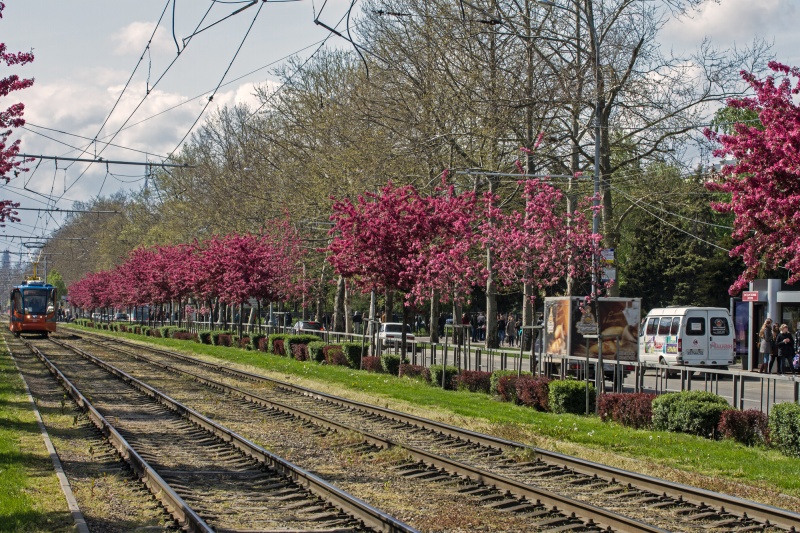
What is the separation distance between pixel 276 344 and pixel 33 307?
24.7m

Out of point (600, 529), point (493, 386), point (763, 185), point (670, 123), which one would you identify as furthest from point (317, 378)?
point (600, 529)

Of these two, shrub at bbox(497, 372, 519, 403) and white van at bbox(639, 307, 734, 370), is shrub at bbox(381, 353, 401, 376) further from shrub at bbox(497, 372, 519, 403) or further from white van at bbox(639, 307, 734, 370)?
white van at bbox(639, 307, 734, 370)

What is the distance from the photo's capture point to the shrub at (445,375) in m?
26.5

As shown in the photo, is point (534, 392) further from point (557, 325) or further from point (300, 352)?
point (300, 352)

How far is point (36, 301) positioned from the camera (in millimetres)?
60594

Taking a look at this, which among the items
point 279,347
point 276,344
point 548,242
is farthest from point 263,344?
point 548,242

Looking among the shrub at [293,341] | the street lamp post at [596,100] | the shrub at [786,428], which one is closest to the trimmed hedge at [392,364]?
the street lamp post at [596,100]

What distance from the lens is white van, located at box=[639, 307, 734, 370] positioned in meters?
34.8

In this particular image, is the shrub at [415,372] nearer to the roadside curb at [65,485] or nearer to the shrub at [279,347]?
the roadside curb at [65,485]

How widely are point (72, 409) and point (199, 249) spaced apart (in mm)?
42604

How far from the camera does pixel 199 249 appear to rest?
63688mm

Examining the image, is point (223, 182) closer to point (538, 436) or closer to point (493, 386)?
point (493, 386)

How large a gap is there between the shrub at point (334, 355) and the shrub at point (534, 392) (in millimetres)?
13617

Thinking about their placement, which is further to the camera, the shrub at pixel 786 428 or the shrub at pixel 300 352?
the shrub at pixel 300 352
